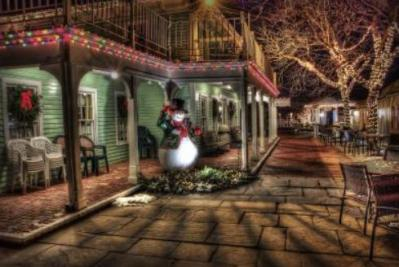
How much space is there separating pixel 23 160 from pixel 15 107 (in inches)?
45.3

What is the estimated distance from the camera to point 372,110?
14.3 metres

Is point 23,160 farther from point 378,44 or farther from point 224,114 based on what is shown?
point 224,114

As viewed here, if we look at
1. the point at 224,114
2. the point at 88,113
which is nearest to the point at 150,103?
the point at 88,113

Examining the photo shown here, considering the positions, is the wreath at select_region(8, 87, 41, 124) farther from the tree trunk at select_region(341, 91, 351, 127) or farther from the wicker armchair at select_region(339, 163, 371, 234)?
the tree trunk at select_region(341, 91, 351, 127)

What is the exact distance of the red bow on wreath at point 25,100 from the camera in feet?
24.8

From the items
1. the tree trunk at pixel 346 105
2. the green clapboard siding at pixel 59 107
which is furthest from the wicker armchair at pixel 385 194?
the tree trunk at pixel 346 105

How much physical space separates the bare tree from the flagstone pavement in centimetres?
1012

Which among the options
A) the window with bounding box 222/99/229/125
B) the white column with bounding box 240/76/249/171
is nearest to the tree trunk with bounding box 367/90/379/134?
the window with bounding box 222/99/229/125

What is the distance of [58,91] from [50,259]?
5865 mm

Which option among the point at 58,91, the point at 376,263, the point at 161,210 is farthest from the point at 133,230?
the point at 58,91

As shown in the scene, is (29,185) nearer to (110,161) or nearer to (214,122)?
(110,161)

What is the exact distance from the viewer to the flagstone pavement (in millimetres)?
4141

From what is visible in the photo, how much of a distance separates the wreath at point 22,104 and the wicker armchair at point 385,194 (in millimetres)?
6833

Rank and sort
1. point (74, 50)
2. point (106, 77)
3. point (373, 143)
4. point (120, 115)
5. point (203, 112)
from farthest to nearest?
point (203, 112) → point (373, 143) → point (120, 115) → point (106, 77) → point (74, 50)
